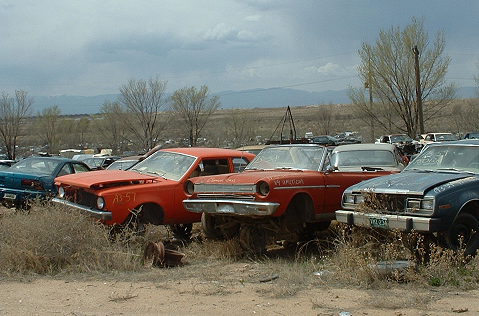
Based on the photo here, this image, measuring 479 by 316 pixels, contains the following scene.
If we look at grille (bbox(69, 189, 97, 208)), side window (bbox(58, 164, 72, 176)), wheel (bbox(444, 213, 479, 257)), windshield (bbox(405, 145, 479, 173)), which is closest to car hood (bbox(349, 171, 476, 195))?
windshield (bbox(405, 145, 479, 173))

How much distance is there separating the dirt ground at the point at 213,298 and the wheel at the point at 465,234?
0.88 meters

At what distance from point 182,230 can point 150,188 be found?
161cm

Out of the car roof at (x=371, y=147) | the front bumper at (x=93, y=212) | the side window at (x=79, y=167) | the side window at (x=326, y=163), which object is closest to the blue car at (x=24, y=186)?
the side window at (x=79, y=167)

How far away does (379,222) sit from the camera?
22.0 ft

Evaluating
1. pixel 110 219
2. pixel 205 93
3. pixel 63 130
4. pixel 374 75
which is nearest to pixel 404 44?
pixel 374 75

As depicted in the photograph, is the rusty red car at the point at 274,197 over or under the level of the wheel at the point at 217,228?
over

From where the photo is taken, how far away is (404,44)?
31.0m

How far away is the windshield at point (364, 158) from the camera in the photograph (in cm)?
1079

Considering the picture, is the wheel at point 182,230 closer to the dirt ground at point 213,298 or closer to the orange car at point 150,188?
the orange car at point 150,188

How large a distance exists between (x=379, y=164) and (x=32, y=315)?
746cm

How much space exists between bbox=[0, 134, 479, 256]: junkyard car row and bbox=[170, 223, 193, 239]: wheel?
19 millimetres

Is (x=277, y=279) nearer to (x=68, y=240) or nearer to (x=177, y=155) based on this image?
(x=68, y=240)

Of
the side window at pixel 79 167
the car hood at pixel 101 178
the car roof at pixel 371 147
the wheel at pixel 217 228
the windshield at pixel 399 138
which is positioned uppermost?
the windshield at pixel 399 138

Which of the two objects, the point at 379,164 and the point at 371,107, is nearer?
the point at 379,164
